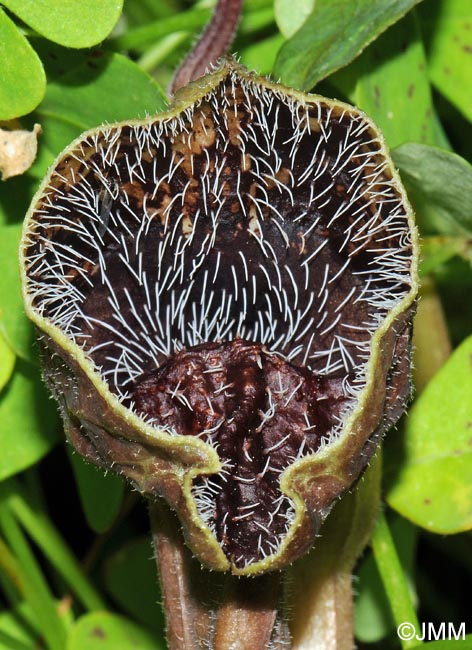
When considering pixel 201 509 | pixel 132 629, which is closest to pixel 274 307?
pixel 201 509

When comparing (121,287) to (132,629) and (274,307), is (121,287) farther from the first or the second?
(132,629)

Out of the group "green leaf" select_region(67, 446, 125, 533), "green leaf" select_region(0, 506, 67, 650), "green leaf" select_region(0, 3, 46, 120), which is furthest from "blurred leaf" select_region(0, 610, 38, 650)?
"green leaf" select_region(0, 3, 46, 120)

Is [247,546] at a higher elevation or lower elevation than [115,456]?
lower

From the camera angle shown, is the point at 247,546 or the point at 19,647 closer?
the point at 247,546

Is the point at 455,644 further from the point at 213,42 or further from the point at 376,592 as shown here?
the point at 213,42

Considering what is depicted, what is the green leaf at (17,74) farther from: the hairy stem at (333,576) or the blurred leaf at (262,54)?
the hairy stem at (333,576)

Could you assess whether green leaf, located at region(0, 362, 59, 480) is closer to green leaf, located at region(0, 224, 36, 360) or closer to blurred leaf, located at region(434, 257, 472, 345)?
green leaf, located at region(0, 224, 36, 360)

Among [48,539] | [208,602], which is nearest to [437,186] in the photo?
[208,602]

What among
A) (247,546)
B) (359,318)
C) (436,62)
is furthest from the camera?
(436,62)
